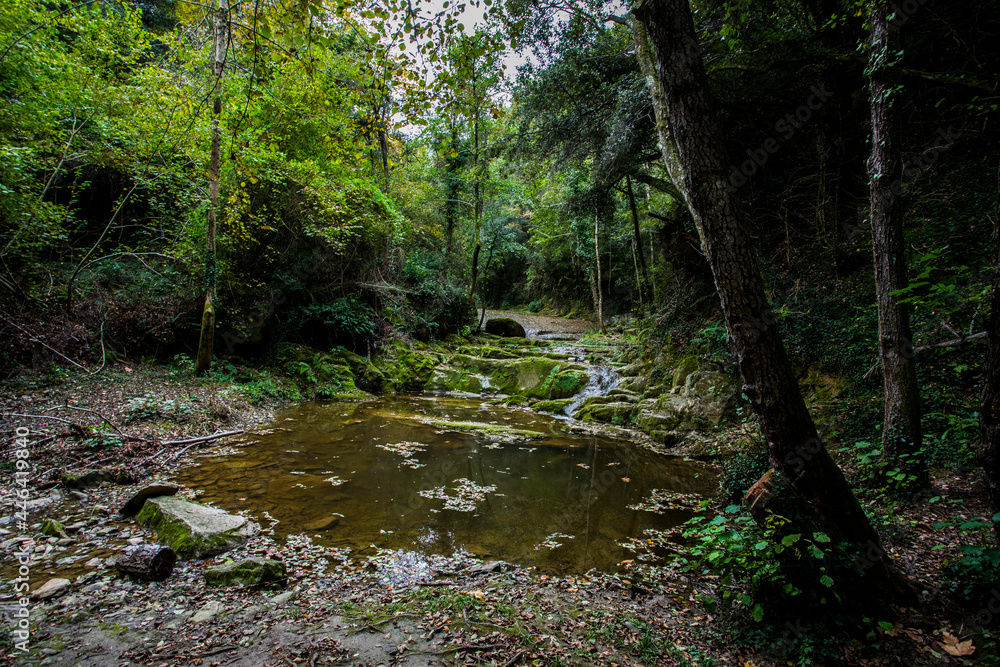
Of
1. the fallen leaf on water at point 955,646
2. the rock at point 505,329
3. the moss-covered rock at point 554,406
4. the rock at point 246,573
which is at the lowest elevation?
the moss-covered rock at point 554,406

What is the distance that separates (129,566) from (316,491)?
2184 mm

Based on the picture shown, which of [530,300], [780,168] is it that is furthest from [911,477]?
[530,300]

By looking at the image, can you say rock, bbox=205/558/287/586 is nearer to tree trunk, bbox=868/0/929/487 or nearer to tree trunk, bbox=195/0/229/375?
tree trunk, bbox=868/0/929/487

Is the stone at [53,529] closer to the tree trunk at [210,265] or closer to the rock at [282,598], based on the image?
the rock at [282,598]

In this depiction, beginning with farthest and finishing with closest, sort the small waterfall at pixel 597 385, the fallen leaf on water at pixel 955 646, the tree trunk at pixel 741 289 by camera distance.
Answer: the small waterfall at pixel 597 385 → the tree trunk at pixel 741 289 → the fallen leaf on water at pixel 955 646

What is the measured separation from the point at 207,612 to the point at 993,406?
199 inches

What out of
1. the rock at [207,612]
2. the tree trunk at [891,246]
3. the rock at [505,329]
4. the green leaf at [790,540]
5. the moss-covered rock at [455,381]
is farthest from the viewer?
the rock at [505,329]

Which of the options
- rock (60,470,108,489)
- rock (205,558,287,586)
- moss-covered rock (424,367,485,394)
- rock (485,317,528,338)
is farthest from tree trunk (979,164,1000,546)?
rock (485,317,528,338)

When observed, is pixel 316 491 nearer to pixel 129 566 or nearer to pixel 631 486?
pixel 129 566

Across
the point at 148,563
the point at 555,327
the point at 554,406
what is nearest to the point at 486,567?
the point at 148,563

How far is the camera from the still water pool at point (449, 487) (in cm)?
411

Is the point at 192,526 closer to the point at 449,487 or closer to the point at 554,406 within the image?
the point at 449,487

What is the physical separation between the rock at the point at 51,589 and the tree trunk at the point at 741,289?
16.9 feet

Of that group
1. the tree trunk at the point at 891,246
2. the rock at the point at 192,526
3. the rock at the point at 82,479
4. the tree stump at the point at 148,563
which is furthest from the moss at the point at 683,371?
the rock at the point at 82,479
